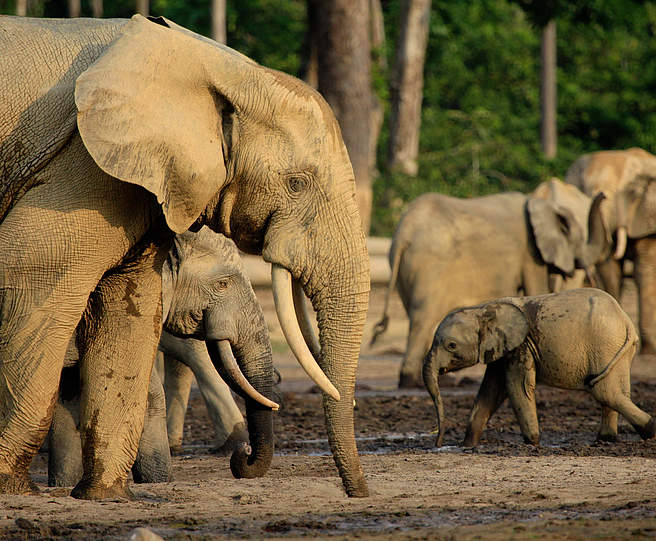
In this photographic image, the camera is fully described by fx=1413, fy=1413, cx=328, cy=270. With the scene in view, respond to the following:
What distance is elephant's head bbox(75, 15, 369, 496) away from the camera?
5.63 meters

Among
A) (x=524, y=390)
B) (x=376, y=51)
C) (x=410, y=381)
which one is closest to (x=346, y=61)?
(x=376, y=51)

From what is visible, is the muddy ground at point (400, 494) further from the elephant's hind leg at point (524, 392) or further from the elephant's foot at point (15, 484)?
the elephant's hind leg at point (524, 392)

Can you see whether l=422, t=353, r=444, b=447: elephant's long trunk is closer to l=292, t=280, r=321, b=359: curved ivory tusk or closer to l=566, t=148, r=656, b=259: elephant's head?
l=292, t=280, r=321, b=359: curved ivory tusk

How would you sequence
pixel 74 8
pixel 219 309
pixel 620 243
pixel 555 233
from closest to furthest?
pixel 219 309 → pixel 555 233 → pixel 620 243 → pixel 74 8

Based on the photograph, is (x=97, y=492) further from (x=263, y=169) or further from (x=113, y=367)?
(x=263, y=169)

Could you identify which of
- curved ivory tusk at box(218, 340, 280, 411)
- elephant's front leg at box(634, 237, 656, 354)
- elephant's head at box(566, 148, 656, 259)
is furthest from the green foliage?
curved ivory tusk at box(218, 340, 280, 411)

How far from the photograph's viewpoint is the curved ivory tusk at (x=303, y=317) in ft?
19.8

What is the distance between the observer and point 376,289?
778 inches

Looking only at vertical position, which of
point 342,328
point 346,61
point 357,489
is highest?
point 346,61

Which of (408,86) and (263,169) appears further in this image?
(408,86)

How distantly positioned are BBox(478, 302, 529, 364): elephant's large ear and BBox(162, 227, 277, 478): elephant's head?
1822 millimetres

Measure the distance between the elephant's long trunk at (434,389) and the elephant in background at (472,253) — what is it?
14.2 feet

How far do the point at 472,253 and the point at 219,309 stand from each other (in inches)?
254

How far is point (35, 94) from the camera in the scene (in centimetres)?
579
